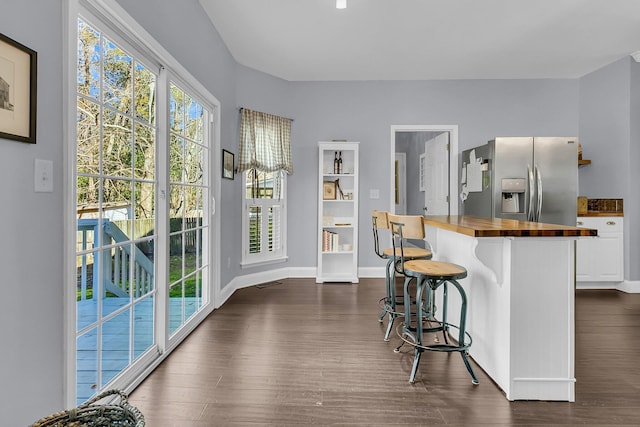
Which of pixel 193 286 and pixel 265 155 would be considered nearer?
pixel 193 286

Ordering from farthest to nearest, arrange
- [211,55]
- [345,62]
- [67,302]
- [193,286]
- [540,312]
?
1. [345,62]
2. [211,55]
3. [193,286]
4. [540,312]
5. [67,302]

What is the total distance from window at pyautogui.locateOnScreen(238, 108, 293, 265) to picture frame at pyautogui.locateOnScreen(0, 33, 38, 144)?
3.18m

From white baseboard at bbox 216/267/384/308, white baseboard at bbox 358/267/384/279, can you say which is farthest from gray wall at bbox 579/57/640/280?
white baseboard at bbox 216/267/384/308

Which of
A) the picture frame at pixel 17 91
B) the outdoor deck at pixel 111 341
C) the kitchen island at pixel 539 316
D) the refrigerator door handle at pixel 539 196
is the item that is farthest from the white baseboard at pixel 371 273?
the picture frame at pixel 17 91

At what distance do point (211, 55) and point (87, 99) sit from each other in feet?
6.75

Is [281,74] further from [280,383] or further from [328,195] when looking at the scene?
[280,383]

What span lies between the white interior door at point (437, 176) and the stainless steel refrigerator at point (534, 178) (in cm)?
90

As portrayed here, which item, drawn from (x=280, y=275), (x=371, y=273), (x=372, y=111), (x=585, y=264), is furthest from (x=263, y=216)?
(x=585, y=264)

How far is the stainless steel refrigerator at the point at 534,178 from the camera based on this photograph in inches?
169

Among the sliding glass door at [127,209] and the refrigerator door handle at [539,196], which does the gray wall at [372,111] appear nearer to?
the sliding glass door at [127,209]

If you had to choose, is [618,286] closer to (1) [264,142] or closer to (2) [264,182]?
(2) [264,182]

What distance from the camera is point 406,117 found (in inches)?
204

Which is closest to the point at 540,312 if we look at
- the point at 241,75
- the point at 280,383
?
the point at 280,383

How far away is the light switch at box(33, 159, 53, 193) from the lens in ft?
4.40
